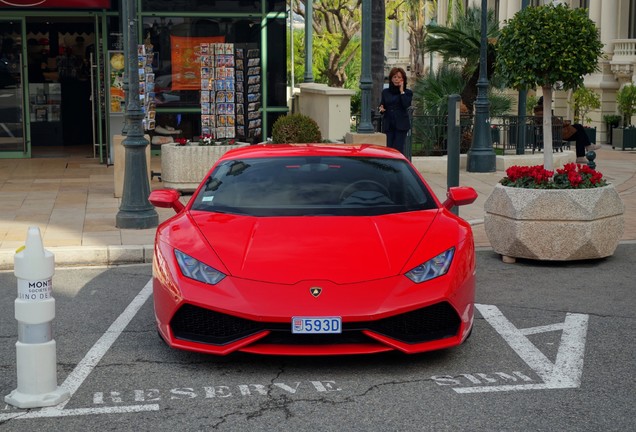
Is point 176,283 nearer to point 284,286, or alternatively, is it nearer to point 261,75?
point 284,286

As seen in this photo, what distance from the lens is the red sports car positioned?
6719mm

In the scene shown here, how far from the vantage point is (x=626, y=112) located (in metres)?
34.3

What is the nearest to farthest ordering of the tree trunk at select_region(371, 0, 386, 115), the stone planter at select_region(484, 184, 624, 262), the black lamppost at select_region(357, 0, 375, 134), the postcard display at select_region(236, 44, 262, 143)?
the stone planter at select_region(484, 184, 624, 262) < the black lamppost at select_region(357, 0, 375, 134) < the postcard display at select_region(236, 44, 262, 143) < the tree trunk at select_region(371, 0, 386, 115)

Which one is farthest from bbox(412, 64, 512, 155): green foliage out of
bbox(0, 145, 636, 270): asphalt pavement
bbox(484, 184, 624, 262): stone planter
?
bbox(484, 184, 624, 262): stone planter

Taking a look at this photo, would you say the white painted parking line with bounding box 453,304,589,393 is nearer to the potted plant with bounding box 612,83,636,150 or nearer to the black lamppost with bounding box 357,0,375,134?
the black lamppost with bounding box 357,0,375,134

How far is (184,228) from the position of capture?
7.66 meters

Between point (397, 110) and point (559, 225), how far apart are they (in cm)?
694

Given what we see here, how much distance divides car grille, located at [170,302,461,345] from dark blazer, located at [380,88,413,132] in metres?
10.6

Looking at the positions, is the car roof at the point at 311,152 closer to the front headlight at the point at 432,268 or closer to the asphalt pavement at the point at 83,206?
the front headlight at the point at 432,268

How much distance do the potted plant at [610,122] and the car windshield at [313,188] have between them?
28.9 metres

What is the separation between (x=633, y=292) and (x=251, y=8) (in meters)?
14.3

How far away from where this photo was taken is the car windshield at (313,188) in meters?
7.97

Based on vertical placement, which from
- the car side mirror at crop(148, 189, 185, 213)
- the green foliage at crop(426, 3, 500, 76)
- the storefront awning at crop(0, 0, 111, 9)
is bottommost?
the car side mirror at crop(148, 189, 185, 213)

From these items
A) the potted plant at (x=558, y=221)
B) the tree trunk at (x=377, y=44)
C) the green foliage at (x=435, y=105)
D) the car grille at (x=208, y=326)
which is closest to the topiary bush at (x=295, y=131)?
the green foliage at (x=435, y=105)
